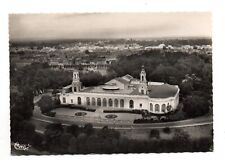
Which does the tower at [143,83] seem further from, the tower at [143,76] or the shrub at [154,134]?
the shrub at [154,134]

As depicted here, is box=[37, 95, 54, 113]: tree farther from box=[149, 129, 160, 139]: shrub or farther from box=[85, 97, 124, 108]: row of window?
box=[149, 129, 160, 139]: shrub

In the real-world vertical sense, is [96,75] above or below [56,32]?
below

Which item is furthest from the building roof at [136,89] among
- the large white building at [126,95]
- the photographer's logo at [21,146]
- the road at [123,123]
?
the photographer's logo at [21,146]

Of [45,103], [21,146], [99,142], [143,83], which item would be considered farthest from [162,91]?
[21,146]
